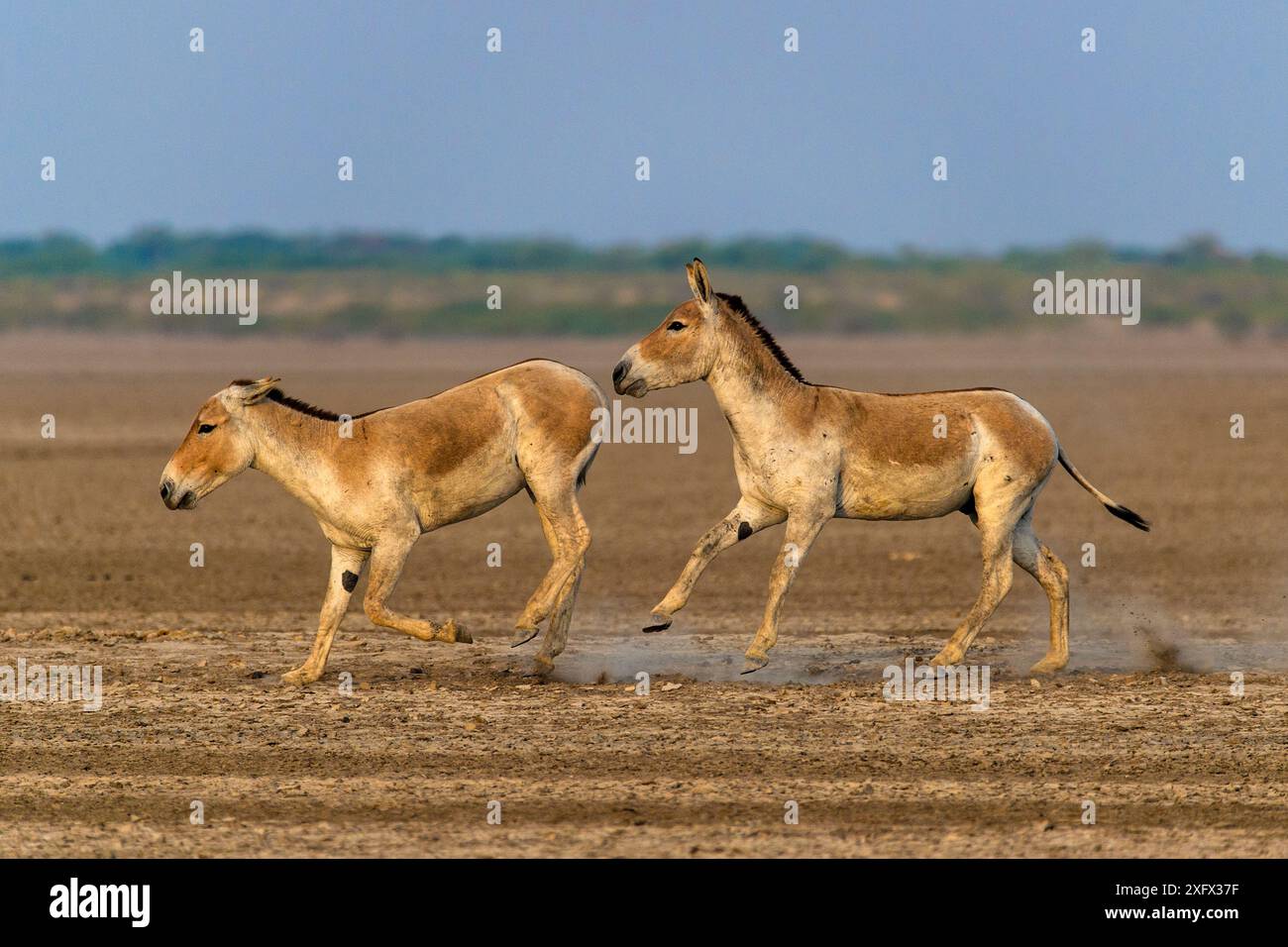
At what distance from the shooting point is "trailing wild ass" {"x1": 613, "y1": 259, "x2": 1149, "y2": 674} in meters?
11.7

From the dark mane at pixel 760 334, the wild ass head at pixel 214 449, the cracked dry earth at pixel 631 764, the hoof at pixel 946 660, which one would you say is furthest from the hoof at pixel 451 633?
the hoof at pixel 946 660

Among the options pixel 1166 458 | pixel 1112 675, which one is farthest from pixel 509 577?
pixel 1166 458

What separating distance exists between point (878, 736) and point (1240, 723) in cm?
222

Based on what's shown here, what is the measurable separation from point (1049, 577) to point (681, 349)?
9.45 ft

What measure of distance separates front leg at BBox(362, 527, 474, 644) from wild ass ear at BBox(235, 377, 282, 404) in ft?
3.90

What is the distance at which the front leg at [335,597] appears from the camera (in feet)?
38.8

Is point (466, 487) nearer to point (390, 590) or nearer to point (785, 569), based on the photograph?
point (390, 590)

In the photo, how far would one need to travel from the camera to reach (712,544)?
11648mm

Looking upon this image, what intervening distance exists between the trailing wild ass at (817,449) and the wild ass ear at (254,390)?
2.25 metres

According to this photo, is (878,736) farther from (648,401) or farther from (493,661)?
(648,401)

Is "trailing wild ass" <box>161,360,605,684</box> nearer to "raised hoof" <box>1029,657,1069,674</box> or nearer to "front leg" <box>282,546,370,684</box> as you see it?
"front leg" <box>282,546,370,684</box>

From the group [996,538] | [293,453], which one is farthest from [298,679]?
[996,538]

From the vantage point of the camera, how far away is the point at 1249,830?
8656mm
